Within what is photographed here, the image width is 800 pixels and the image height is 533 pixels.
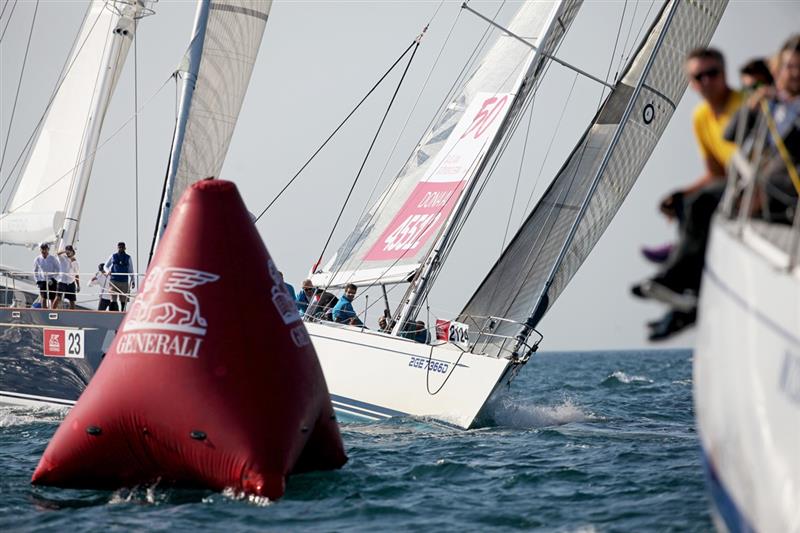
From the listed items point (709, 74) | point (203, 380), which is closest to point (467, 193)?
point (203, 380)

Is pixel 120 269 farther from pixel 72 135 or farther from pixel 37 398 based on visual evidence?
pixel 72 135

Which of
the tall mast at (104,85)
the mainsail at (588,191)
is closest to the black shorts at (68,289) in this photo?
the tall mast at (104,85)

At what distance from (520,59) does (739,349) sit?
1082 cm

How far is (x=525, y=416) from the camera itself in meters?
13.9

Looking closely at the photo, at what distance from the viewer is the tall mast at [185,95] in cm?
1473

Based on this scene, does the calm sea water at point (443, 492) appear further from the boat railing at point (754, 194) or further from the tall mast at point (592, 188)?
the boat railing at point (754, 194)

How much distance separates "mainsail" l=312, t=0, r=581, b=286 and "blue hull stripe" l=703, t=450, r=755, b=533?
349 inches

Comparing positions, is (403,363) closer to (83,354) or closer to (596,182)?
(596,182)

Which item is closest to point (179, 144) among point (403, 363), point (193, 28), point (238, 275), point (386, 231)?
point (193, 28)

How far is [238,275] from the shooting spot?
8141mm

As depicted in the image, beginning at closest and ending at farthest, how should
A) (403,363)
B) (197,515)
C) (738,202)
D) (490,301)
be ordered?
(738,202)
(197,515)
(403,363)
(490,301)

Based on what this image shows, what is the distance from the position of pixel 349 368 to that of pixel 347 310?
119 cm

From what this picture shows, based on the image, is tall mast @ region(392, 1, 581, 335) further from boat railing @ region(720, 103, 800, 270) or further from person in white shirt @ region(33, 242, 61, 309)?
boat railing @ region(720, 103, 800, 270)

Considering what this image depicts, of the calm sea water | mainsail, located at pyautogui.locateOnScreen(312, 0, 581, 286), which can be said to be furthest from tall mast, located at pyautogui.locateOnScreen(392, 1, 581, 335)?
the calm sea water
